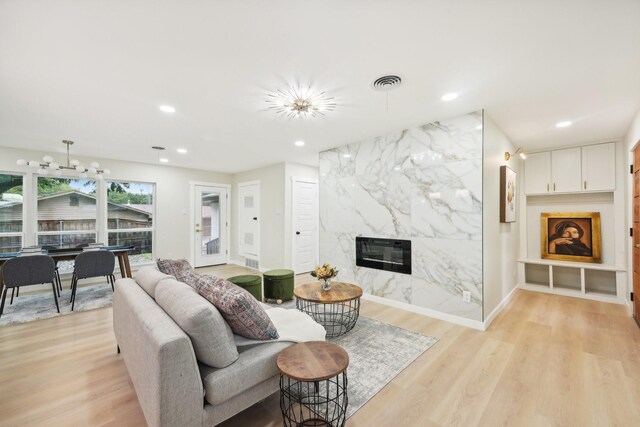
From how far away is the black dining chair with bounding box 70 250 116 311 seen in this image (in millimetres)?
3863

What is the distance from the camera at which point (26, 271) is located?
346 cm

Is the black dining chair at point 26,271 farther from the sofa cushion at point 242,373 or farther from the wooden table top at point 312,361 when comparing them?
the wooden table top at point 312,361

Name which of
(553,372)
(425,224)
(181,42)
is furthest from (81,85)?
(553,372)

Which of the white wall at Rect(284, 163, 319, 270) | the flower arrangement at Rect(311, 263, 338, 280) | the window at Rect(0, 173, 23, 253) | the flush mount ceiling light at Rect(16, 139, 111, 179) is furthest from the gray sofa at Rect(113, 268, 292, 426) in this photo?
the window at Rect(0, 173, 23, 253)

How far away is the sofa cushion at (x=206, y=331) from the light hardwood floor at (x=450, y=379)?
22.5 inches

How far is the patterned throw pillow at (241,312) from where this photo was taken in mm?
1622

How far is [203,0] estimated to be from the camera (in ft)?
4.85

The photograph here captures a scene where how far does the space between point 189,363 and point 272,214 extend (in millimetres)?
4723

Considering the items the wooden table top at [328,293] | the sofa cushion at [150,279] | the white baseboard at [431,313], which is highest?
the sofa cushion at [150,279]

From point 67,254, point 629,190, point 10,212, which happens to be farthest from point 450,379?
point 10,212

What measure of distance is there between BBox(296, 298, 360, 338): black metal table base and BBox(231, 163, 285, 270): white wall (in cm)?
222

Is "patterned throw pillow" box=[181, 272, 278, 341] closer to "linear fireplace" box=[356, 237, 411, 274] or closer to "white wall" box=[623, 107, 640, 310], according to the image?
"linear fireplace" box=[356, 237, 411, 274]

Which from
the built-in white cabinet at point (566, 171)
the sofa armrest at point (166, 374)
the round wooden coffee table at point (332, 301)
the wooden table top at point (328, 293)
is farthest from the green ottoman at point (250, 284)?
the built-in white cabinet at point (566, 171)

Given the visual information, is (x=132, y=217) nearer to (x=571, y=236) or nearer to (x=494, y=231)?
(x=494, y=231)
